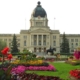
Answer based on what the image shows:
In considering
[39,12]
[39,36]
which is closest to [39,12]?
[39,12]

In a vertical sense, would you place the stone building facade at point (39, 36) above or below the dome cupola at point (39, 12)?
below

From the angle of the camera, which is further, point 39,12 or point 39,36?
point 39,12

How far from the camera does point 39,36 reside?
91.3 m

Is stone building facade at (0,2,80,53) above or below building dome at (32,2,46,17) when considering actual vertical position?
below

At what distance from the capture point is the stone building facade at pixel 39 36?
297 feet

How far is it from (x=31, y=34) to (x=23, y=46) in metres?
4.95

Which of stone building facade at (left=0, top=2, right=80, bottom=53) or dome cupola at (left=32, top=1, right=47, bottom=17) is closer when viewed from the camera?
stone building facade at (left=0, top=2, right=80, bottom=53)

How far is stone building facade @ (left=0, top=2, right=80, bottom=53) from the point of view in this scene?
297 ft

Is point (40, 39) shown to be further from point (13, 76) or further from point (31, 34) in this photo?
point (13, 76)

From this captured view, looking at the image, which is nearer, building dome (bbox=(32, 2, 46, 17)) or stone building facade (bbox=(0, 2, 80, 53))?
stone building facade (bbox=(0, 2, 80, 53))

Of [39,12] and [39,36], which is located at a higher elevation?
[39,12]

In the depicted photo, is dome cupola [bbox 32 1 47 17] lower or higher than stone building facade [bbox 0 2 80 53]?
higher

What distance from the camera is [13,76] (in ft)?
38.8

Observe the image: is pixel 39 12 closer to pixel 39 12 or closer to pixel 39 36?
pixel 39 12
